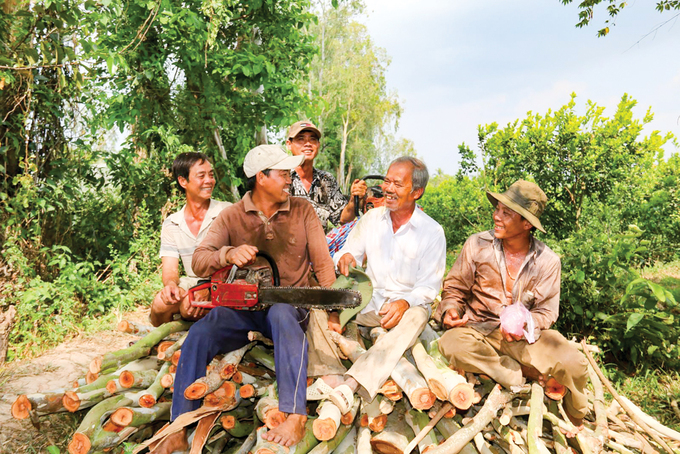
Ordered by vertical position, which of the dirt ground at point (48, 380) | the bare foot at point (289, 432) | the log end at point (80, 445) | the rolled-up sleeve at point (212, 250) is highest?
the rolled-up sleeve at point (212, 250)

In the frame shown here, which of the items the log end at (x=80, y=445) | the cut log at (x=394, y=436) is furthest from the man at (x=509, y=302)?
the log end at (x=80, y=445)

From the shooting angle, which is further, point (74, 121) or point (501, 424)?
point (74, 121)

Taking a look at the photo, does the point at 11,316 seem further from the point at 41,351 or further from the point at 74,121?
the point at 74,121

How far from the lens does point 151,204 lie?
24.0 feet

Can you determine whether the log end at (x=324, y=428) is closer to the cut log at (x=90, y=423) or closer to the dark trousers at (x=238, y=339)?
the dark trousers at (x=238, y=339)

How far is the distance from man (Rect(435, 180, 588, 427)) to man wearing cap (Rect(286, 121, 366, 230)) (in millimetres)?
1608

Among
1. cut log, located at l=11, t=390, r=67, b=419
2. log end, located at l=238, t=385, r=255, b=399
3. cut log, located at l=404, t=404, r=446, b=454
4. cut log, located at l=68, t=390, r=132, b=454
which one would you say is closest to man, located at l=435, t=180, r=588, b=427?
cut log, located at l=404, t=404, r=446, b=454

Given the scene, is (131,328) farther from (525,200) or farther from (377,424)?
(525,200)

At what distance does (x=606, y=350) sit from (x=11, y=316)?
244 inches

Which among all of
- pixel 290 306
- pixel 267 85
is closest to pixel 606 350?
pixel 290 306

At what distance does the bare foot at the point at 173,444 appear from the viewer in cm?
261

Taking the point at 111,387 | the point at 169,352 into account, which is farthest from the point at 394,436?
the point at 111,387

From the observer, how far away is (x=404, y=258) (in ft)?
11.9

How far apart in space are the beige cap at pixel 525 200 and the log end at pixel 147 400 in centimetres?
269
